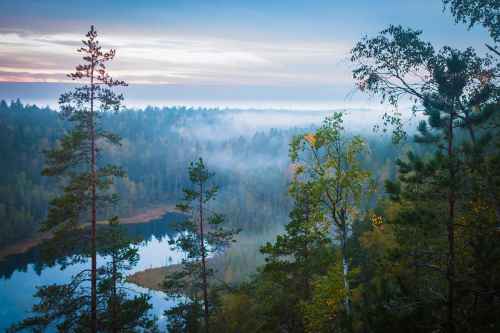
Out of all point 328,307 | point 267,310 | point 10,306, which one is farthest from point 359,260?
point 10,306

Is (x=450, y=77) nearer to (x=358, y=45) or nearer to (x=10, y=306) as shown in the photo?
(x=358, y=45)

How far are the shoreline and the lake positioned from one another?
4.01 m

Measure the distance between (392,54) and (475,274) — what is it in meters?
6.85

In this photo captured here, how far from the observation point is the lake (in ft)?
206

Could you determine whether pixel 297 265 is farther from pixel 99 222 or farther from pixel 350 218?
pixel 99 222

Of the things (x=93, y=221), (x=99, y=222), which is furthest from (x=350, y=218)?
(x=99, y=222)

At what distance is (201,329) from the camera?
24312mm

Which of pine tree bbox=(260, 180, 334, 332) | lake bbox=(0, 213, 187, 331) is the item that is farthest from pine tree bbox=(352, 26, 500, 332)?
lake bbox=(0, 213, 187, 331)

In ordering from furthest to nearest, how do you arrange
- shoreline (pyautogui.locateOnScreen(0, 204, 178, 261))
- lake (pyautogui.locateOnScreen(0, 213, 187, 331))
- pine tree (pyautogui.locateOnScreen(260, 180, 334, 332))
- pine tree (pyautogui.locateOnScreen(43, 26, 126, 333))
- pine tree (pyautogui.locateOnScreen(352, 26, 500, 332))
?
shoreline (pyautogui.locateOnScreen(0, 204, 178, 261)) → lake (pyautogui.locateOnScreen(0, 213, 187, 331)) → pine tree (pyautogui.locateOnScreen(260, 180, 334, 332)) → pine tree (pyautogui.locateOnScreen(43, 26, 126, 333)) → pine tree (pyautogui.locateOnScreen(352, 26, 500, 332))

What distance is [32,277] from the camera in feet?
271

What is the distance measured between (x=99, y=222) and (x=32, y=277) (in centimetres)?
5303

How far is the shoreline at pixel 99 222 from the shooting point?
352ft

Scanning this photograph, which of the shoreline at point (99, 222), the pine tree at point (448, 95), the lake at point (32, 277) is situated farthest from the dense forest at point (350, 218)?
the shoreline at point (99, 222)

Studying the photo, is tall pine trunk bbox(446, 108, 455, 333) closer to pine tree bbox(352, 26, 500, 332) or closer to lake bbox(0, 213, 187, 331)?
pine tree bbox(352, 26, 500, 332)
